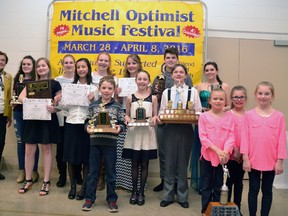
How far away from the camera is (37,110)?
10.7 feet

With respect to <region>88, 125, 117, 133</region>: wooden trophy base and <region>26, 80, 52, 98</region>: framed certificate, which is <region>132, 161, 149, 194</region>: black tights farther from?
<region>26, 80, 52, 98</region>: framed certificate

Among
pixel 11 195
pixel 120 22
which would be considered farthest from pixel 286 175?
pixel 11 195

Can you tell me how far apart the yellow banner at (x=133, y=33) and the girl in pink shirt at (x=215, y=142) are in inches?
61.3

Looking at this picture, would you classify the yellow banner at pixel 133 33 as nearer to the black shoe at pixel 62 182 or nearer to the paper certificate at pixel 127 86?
the paper certificate at pixel 127 86

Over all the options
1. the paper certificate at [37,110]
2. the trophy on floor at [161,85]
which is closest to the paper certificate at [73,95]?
the paper certificate at [37,110]

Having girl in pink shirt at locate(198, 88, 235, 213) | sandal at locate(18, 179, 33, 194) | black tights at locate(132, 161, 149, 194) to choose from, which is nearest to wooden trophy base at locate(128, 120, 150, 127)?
black tights at locate(132, 161, 149, 194)

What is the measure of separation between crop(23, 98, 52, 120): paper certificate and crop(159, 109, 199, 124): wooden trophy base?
4.18 feet

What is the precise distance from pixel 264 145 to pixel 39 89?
2352 mm

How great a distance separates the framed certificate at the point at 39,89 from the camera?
3287 millimetres

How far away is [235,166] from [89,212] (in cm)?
147

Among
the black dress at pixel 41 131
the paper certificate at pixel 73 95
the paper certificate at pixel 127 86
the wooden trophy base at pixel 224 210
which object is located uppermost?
the paper certificate at pixel 127 86

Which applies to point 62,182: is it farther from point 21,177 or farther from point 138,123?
point 138,123

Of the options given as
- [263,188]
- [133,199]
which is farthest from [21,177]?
[263,188]

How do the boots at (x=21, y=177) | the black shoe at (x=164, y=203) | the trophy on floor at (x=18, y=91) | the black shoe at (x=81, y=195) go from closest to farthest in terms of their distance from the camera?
the black shoe at (x=164, y=203) → the black shoe at (x=81, y=195) → the trophy on floor at (x=18, y=91) → the boots at (x=21, y=177)
